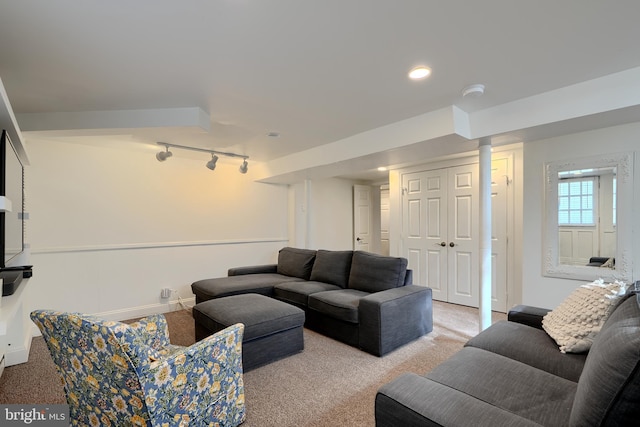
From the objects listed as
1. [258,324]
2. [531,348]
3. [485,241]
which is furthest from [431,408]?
[485,241]

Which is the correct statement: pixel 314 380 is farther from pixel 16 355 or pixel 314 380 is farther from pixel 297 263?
pixel 16 355

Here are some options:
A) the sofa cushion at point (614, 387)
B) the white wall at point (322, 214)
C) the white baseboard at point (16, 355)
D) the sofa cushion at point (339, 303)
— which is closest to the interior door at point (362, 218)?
the white wall at point (322, 214)

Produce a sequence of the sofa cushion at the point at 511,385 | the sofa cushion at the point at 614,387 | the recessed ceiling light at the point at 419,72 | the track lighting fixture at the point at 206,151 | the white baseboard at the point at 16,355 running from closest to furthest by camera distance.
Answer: the sofa cushion at the point at 614,387
the sofa cushion at the point at 511,385
the recessed ceiling light at the point at 419,72
the white baseboard at the point at 16,355
the track lighting fixture at the point at 206,151

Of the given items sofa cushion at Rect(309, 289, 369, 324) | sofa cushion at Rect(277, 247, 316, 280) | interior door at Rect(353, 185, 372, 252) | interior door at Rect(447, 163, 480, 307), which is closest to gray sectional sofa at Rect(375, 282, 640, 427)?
sofa cushion at Rect(309, 289, 369, 324)

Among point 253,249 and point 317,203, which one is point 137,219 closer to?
point 253,249

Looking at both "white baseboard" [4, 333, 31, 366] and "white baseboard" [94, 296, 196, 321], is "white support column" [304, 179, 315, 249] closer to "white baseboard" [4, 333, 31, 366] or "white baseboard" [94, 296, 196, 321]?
"white baseboard" [94, 296, 196, 321]

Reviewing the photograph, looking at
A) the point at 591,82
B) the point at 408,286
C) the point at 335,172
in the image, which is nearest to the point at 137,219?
the point at 335,172

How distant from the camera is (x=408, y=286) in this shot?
3.08m

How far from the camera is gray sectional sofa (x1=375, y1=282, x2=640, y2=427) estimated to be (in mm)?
802

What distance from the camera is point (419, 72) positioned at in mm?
1992

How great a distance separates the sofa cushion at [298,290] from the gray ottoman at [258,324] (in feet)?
1.74

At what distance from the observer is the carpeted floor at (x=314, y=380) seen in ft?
5.94

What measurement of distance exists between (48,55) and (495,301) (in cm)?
495

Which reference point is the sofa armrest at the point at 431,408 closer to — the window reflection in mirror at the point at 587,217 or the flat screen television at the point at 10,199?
the flat screen television at the point at 10,199
